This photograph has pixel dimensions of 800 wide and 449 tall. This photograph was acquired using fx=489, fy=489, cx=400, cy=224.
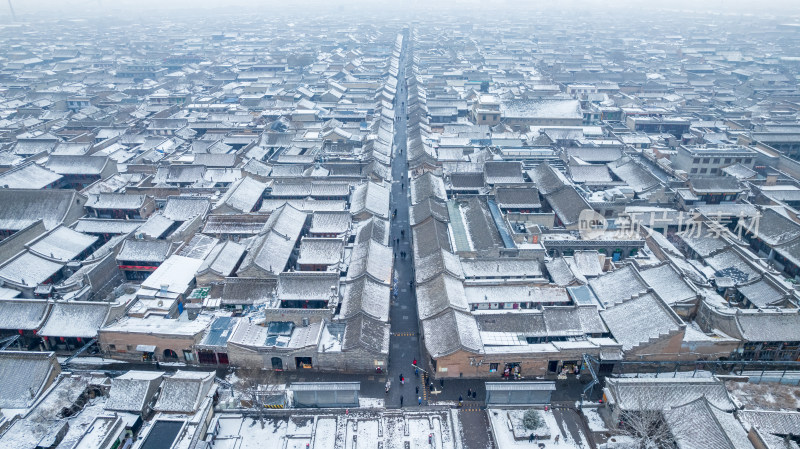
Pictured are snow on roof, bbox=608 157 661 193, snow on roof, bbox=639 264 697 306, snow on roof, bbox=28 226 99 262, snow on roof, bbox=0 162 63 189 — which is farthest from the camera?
snow on roof, bbox=608 157 661 193

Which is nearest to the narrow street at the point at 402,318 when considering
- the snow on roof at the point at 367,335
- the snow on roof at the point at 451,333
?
the snow on roof at the point at 367,335

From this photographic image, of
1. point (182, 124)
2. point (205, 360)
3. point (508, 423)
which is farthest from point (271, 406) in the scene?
point (182, 124)

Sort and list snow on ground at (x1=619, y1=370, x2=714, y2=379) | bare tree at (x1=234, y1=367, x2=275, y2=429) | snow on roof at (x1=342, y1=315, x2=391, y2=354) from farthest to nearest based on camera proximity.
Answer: snow on roof at (x1=342, y1=315, x2=391, y2=354)
snow on ground at (x1=619, y1=370, x2=714, y2=379)
bare tree at (x1=234, y1=367, x2=275, y2=429)

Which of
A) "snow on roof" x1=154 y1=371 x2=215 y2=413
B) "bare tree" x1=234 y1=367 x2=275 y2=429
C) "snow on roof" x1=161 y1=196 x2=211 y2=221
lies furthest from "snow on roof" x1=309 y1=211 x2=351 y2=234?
"snow on roof" x1=154 y1=371 x2=215 y2=413

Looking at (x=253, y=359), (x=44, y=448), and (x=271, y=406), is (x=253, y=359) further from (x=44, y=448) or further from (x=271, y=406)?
(x=44, y=448)

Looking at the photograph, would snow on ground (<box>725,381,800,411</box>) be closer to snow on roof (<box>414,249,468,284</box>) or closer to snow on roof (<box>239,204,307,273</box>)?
snow on roof (<box>414,249,468,284</box>)

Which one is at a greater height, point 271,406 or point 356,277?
point 356,277

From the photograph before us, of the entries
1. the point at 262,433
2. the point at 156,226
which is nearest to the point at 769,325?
the point at 262,433
